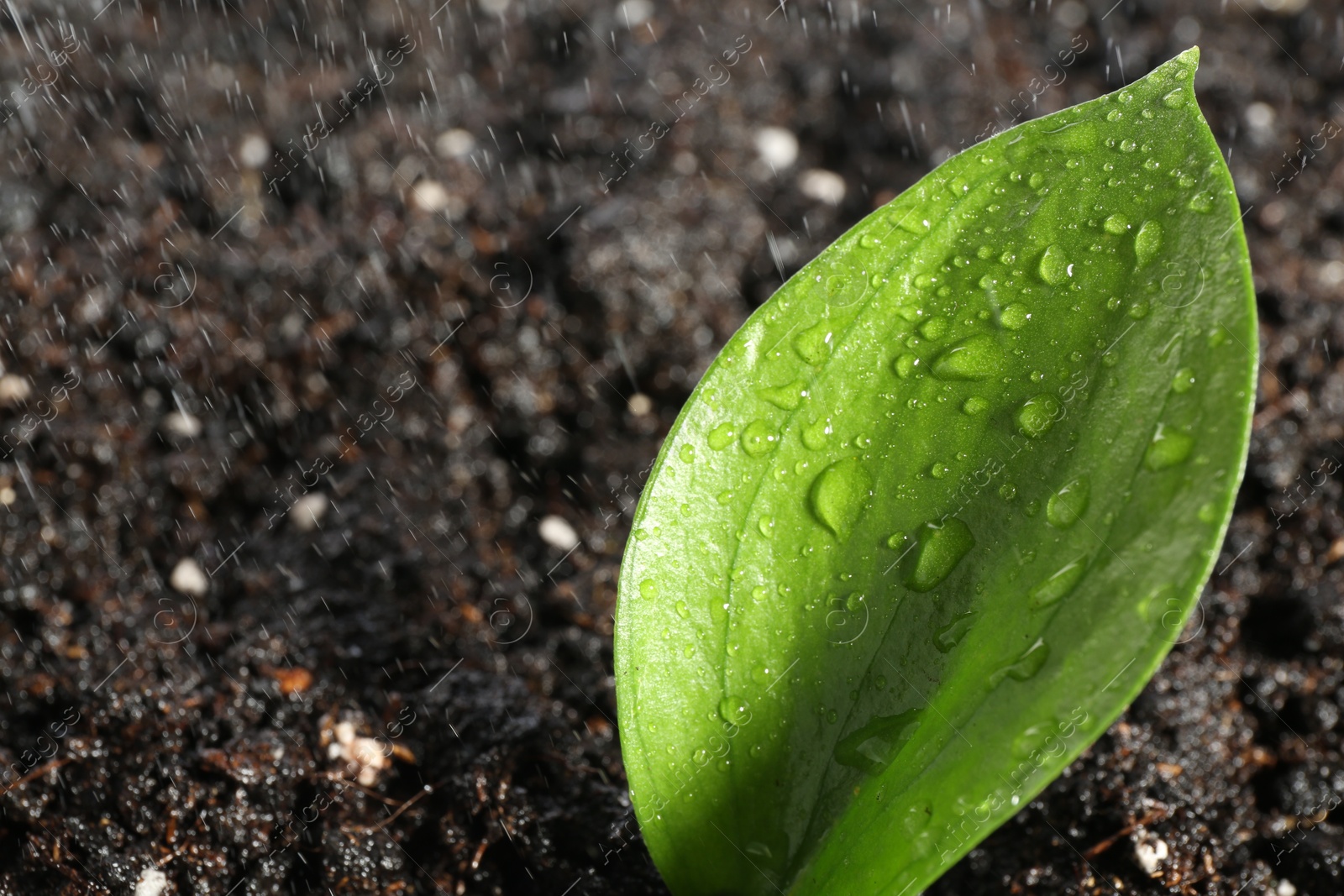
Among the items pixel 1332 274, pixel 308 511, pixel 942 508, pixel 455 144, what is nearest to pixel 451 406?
pixel 308 511

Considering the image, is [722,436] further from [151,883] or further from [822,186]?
[822,186]

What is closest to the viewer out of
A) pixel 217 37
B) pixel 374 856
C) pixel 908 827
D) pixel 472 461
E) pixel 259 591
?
pixel 908 827

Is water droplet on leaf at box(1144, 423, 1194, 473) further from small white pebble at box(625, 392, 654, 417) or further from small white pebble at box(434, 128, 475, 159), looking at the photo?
small white pebble at box(434, 128, 475, 159)

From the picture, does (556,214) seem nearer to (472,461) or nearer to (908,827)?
(472,461)

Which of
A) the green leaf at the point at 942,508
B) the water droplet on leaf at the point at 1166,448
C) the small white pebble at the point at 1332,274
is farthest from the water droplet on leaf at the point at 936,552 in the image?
the small white pebble at the point at 1332,274

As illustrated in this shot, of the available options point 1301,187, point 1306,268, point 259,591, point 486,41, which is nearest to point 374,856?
point 259,591

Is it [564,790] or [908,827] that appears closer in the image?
[908,827]
